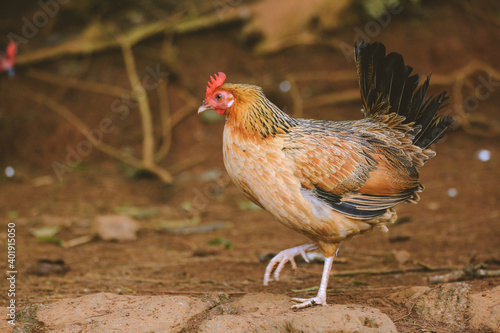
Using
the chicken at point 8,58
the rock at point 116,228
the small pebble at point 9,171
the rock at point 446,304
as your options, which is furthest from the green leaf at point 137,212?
the rock at point 446,304

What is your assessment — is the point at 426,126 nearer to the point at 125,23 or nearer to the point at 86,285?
the point at 86,285

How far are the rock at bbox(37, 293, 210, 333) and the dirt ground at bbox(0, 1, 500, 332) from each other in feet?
1.68

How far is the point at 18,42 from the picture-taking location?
9430 mm

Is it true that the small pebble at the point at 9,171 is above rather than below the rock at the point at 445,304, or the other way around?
above

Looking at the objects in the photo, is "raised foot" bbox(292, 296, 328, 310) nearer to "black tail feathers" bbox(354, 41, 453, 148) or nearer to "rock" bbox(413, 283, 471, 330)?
"rock" bbox(413, 283, 471, 330)

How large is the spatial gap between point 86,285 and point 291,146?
2275 millimetres

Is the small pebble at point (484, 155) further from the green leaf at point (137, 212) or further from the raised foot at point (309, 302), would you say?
the raised foot at point (309, 302)

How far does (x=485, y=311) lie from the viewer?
3172 mm

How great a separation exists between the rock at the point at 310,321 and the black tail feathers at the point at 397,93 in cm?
176

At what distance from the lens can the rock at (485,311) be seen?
309 centimetres

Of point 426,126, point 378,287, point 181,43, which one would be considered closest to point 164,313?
point 378,287

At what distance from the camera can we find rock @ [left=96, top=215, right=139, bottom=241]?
19.2ft

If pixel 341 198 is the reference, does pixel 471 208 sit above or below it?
above

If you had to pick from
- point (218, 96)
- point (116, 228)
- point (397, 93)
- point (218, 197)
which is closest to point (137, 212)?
point (116, 228)
